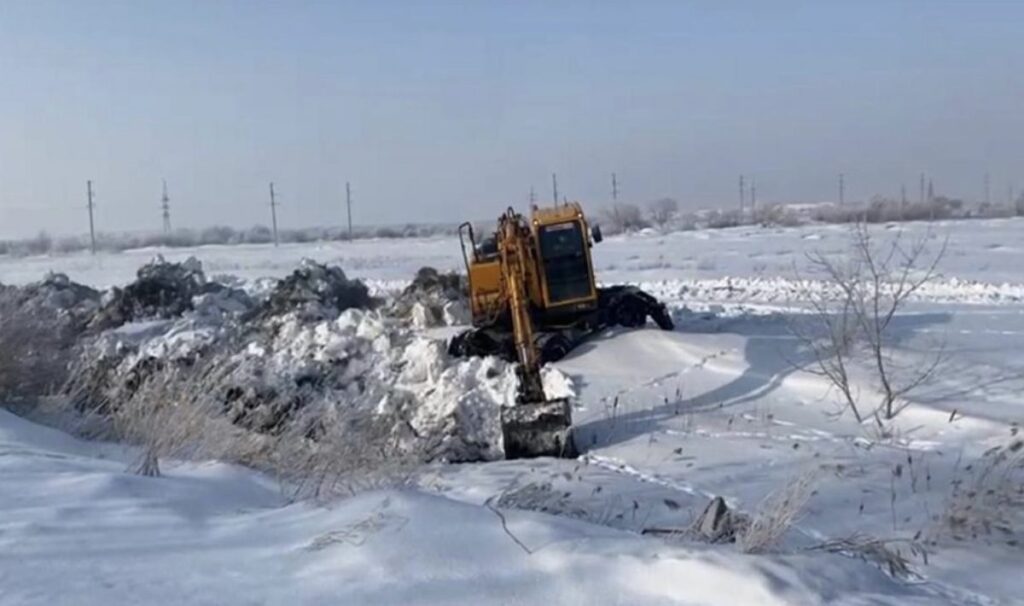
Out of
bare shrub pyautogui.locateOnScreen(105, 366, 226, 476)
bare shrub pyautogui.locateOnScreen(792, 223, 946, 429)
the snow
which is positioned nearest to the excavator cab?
bare shrub pyautogui.locateOnScreen(792, 223, 946, 429)

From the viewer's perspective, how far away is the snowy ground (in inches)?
167

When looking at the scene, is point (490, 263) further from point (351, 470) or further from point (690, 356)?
point (351, 470)

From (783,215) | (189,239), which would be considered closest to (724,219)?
(783,215)

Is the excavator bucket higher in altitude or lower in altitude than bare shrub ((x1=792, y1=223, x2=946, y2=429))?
lower

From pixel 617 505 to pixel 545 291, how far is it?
378 inches

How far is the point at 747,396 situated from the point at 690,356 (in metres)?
1.86

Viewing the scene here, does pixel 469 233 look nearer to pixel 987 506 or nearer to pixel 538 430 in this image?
pixel 538 430

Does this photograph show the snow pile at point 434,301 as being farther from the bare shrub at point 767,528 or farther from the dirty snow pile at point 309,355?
the bare shrub at point 767,528

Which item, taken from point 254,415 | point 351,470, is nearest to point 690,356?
point 254,415

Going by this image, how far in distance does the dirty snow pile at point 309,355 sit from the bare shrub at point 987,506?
17.5 ft

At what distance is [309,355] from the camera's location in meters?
18.6

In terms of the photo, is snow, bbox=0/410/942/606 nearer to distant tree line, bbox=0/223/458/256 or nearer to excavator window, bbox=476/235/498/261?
excavator window, bbox=476/235/498/261

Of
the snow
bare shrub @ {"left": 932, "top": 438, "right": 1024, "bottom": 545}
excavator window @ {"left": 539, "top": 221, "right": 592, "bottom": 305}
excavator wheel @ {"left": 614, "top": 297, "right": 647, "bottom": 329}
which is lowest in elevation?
bare shrub @ {"left": 932, "top": 438, "right": 1024, "bottom": 545}

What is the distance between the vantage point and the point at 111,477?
A: 5832 millimetres
